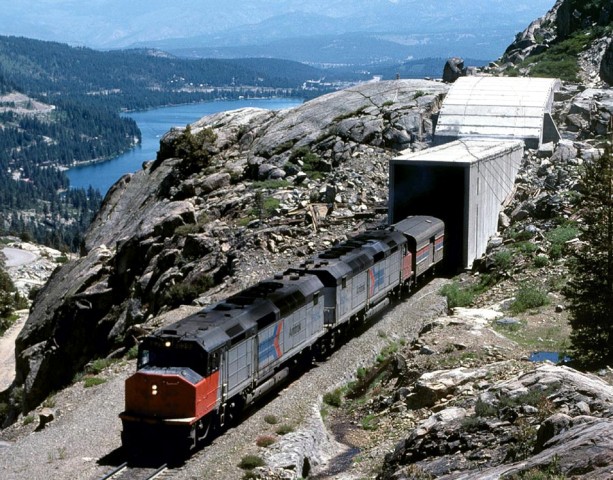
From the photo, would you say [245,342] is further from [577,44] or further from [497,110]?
[577,44]

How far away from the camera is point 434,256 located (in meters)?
44.2

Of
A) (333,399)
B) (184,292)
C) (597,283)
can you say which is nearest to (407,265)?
(184,292)

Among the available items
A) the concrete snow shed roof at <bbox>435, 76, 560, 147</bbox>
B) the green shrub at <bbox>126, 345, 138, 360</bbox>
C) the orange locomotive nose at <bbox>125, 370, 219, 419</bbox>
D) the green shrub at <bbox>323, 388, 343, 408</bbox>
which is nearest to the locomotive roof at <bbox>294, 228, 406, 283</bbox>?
the green shrub at <bbox>323, 388, 343, 408</bbox>

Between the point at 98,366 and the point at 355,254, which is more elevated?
the point at 355,254

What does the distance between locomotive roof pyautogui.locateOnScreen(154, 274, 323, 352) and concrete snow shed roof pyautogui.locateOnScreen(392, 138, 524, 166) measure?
1628cm

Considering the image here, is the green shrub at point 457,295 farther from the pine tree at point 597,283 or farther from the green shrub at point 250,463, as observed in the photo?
the green shrub at point 250,463

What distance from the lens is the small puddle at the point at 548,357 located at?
2716cm

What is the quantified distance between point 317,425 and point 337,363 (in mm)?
6100

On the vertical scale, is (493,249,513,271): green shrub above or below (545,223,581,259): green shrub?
below

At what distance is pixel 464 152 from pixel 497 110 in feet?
42.9

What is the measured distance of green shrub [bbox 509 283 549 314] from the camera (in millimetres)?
34969

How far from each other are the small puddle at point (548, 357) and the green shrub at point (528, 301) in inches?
233

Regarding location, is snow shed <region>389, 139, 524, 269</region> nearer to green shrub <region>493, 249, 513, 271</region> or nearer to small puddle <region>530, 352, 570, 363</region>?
green shrub <region>493, 249, 513, 271</region>

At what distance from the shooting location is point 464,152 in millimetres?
48375
